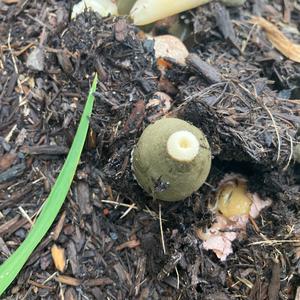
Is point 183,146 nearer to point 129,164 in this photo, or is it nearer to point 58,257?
point 129,164

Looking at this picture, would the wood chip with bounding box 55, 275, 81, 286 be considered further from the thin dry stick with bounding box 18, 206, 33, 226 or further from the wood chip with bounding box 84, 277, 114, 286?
the thin dry stick with bounding box 18, 206, 33, 226

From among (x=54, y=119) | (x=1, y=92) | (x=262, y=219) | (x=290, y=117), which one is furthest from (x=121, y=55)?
(x=262, y=219)

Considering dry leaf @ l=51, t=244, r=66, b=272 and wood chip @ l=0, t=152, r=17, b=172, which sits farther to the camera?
wood chip @ l=0, t=152, r=17, b=172

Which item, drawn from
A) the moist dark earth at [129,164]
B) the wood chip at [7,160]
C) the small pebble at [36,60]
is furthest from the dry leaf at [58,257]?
the small pebble at [36,60]

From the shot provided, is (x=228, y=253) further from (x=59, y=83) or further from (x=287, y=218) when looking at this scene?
(x=59, y=83)

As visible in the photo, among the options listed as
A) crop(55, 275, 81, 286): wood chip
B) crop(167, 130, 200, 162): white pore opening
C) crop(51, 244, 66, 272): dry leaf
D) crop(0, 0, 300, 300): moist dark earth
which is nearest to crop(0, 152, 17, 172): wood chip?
crop(0, 0, 300, 300): moist dark earth

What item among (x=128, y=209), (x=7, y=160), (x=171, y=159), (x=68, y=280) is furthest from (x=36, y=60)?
(x=68, y=280)
